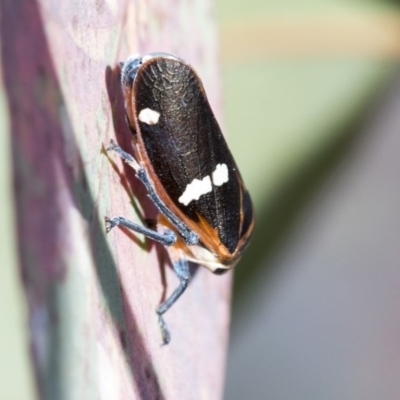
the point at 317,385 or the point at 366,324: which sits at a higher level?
the point at 366,324

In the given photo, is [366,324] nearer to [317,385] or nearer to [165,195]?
[317,385]

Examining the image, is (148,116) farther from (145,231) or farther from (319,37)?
(319,37)

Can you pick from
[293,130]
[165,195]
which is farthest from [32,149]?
[293,130]

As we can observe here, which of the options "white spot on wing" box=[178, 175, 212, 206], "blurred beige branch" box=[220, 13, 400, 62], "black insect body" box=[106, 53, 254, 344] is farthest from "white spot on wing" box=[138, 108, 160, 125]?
"blurred beige branch" box=[220, 13, 400, 62]

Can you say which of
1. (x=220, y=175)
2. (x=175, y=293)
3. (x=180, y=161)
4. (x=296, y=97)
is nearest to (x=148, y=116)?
(x=180, y=161)

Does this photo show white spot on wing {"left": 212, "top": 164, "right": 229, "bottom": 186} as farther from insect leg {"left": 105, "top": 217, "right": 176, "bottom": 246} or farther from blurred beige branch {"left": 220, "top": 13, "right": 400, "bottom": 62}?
blurred beige branch {"left": 220, "top": 13, "right": 400, "bottom": 62}

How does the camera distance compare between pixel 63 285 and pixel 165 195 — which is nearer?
pixel 63 285

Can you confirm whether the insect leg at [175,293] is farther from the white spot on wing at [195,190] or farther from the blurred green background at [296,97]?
the blurred green background at [296,97]

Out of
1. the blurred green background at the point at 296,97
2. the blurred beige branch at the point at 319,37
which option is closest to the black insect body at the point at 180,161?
the blurred green background at the point at 296,97

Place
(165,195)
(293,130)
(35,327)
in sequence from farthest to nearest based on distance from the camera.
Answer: (293,130) < (165,195) < (35,327)
